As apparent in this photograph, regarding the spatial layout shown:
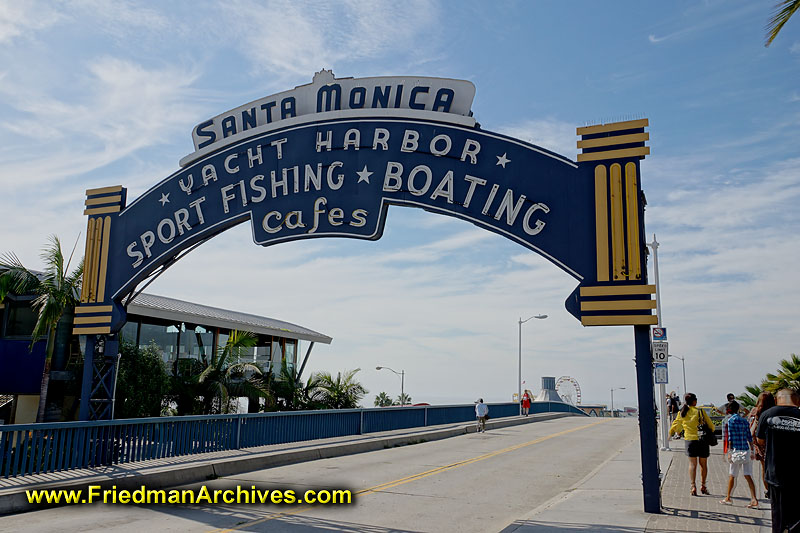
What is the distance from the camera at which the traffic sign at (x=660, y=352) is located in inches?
761

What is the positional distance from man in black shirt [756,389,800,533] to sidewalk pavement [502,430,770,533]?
249 cm

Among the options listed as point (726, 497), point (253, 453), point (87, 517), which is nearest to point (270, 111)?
point (253, 453)

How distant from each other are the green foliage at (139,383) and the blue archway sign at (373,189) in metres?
6.49

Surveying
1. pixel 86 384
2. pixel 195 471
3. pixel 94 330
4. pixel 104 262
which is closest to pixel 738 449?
pixel 195 471

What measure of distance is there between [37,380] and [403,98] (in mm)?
17308

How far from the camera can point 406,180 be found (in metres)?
12.8

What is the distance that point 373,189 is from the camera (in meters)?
13.1

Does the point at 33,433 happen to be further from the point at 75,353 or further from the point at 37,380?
the point at 37,380

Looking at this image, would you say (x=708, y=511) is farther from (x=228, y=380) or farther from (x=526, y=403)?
(x=526, y=403)

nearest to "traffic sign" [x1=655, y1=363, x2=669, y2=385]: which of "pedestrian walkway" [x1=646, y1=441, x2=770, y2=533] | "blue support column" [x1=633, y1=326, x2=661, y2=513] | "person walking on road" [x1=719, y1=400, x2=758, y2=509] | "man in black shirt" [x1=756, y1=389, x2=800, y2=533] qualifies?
"pedestrian walkway" [x1=646, y1=441, x2=770, y2=533]

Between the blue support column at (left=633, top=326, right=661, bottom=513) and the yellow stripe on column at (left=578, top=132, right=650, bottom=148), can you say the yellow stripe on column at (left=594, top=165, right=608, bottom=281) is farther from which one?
the blue support column at (left=633, top=326, right=661, bottom=513)

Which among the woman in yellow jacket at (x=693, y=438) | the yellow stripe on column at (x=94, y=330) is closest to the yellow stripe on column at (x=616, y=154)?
Answer: the woman in yellow jacket at (x=693, y=438)

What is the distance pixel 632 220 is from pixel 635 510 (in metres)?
4.70

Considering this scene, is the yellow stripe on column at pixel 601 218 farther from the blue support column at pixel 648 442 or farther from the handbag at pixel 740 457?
the handbag at pixel 740 457
